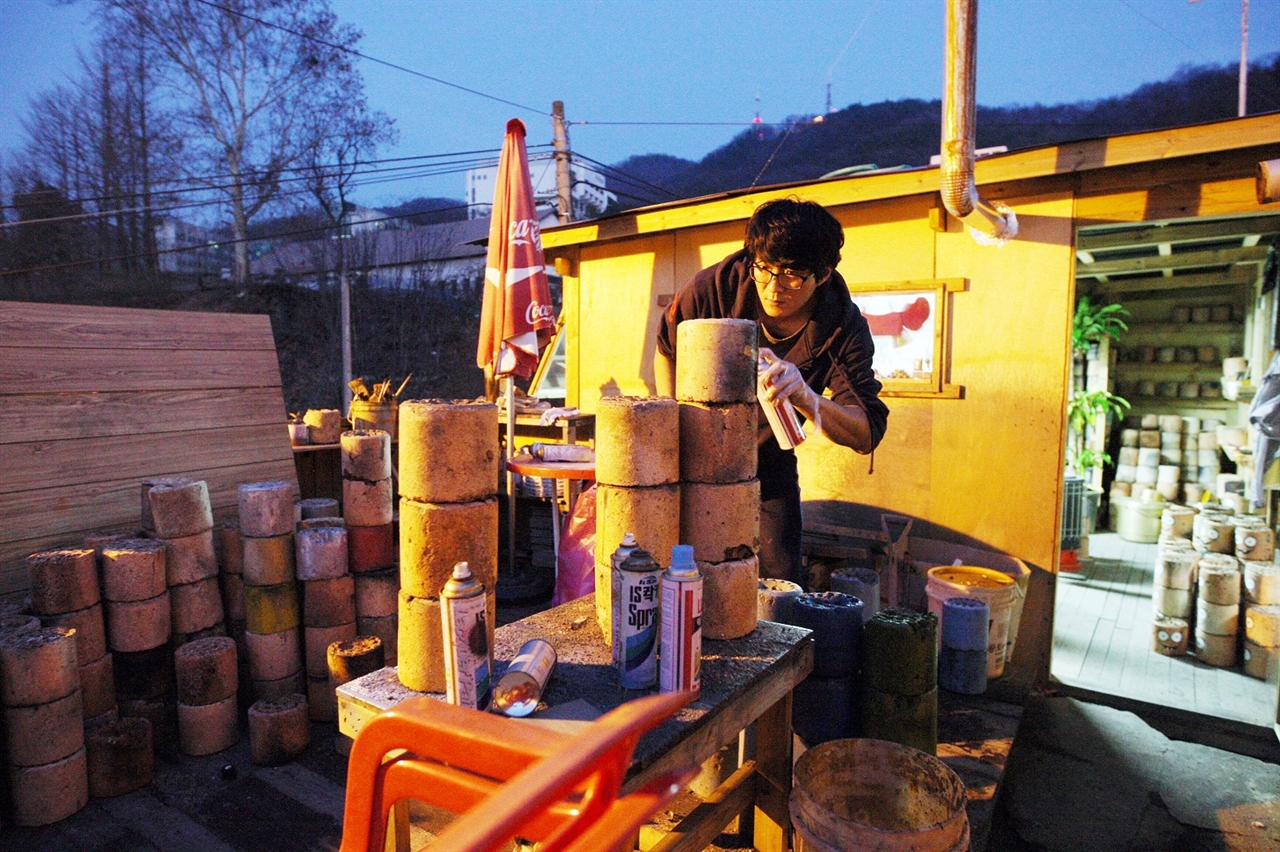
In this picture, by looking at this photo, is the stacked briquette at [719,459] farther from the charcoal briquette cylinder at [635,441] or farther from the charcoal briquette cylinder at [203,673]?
the charcoal briquette cylinder at [203,673]

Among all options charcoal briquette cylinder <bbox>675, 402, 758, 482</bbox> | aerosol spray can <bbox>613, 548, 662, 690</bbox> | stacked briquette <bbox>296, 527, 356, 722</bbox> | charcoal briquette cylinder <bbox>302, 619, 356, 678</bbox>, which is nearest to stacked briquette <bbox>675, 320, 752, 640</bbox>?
charcoal briquette cylinder <bbox>675, 402, 758, 482</bbox>

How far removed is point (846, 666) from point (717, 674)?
944 millimetres

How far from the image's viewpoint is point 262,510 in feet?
13.3

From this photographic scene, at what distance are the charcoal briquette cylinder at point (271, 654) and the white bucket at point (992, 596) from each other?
3852mm

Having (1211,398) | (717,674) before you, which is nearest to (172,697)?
(717,674)

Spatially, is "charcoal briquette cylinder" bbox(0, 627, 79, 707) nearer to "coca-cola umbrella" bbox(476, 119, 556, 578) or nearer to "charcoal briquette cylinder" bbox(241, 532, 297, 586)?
"charcoal briquette cylinder" bbox(241, 532, 297, 586)

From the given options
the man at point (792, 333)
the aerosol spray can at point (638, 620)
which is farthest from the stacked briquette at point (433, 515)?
the man at point (792, 333)

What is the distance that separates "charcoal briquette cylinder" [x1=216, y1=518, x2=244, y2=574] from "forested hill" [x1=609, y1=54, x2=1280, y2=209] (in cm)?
3602

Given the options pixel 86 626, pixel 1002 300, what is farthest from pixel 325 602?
pixel 1002 300

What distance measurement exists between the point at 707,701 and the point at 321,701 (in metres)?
3.26

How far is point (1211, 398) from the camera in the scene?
10266 mm

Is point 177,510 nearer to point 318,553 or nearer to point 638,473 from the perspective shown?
point 318,553

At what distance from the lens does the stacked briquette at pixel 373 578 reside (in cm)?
426

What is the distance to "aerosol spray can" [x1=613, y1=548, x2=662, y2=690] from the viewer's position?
182 cm
